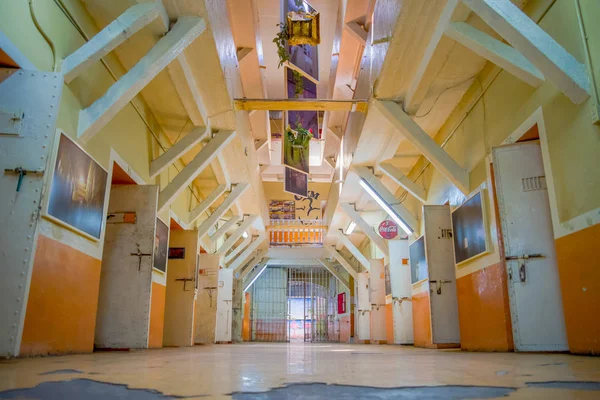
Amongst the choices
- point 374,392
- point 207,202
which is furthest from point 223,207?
point 374,392

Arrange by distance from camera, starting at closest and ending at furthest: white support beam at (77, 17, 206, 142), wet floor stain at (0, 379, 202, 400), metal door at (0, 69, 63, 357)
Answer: wet floor stain at (0, 379, 202, 400)
metal door at (0, 69, 63, 357)
white support beam at (77, 17, 206, 142)

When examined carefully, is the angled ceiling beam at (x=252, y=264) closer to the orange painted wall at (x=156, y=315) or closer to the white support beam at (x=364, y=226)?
the white support beam at (x=364, y=226)

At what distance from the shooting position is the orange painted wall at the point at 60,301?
4070 millimetres

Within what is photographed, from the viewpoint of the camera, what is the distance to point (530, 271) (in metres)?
5.00

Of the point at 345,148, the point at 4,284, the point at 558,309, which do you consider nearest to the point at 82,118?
the point at 4,284

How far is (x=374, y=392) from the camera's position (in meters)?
1.57

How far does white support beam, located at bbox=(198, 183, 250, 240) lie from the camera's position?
400 inches

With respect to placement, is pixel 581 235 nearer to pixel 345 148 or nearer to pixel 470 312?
pixel 470 312

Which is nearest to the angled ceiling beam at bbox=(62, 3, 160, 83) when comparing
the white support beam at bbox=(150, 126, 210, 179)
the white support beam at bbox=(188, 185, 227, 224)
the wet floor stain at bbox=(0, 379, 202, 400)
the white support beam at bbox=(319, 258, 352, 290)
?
the white support beam at bbox=(150, 126, 210, 179)

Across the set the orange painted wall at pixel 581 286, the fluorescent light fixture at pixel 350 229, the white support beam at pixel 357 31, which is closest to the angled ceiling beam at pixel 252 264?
the fluorescent light fixture at pixel 350 229

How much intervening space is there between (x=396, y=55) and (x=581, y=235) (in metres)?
2.84

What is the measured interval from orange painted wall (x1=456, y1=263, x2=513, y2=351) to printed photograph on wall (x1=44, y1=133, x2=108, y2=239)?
15.6 feet

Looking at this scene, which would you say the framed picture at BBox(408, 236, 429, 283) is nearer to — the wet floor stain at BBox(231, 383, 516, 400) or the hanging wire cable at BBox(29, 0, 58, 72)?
the hanging wire cable at BBox(29, 0, 58, 72)

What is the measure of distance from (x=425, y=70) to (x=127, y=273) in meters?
4.82
